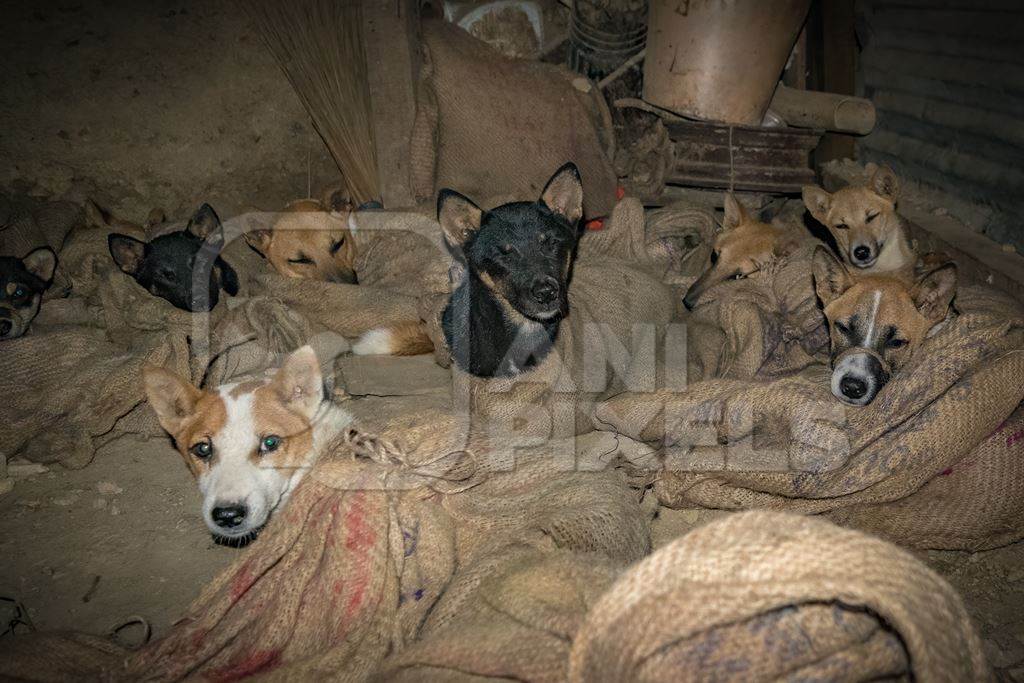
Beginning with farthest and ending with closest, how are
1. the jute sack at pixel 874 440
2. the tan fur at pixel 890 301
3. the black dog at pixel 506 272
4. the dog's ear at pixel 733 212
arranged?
1. the dog's ear at pixel 733 212
2. the black dog at pixel 506 272
3. the tan fur at pixel 890 301
4. the jute sack at pixel 874 440

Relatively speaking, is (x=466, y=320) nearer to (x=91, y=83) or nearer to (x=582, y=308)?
(x=582, y=308)

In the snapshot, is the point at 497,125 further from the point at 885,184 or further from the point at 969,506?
the point at 969,506

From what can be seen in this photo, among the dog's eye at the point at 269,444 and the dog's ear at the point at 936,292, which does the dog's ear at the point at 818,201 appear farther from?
the dog's eye at the point at 269,444

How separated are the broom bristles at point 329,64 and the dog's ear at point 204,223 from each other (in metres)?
1.40

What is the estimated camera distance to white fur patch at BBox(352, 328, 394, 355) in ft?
15.5

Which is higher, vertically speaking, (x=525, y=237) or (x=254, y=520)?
(x=525, y=237)

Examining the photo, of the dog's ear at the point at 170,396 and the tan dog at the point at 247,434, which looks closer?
the tan dog at the point at 247,434

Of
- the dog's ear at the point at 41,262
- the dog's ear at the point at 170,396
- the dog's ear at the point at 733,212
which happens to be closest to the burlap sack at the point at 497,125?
the dog's ear at the point at 733,212

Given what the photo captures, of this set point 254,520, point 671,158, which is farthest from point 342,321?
point 671,158

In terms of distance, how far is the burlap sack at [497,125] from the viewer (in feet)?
18.7

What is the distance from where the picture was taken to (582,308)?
414 centimetres

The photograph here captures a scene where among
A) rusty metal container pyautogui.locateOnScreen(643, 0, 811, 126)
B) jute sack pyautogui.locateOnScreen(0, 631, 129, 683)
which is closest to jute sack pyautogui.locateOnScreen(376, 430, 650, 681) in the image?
jute sack pyautogui.locateOnScreen(0, 631, 129, 683)

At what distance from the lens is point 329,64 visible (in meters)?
5.72

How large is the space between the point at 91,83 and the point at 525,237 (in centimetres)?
448
